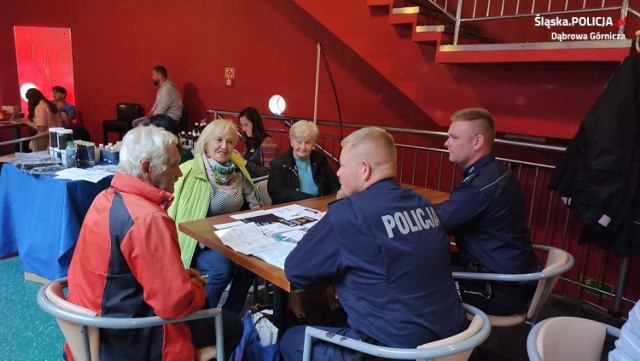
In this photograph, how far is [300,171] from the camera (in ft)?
10.2

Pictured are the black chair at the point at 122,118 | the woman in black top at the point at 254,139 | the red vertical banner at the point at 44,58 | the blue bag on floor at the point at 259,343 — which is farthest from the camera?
the red vertical banner at the point at 44,58

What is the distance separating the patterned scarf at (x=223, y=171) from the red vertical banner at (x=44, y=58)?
700 cm

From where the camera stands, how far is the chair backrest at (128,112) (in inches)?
300

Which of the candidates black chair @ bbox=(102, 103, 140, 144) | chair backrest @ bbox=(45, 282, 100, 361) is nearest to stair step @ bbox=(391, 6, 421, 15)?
chair backrest @ bbox=(45, 282, 100, 361)

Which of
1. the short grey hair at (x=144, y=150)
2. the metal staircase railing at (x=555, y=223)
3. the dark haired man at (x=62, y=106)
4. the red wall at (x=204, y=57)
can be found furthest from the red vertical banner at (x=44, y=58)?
the short grey hair at (x=144, y=150)

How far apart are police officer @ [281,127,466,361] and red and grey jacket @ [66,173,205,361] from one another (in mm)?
375

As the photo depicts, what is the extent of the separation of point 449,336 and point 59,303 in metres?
1.18

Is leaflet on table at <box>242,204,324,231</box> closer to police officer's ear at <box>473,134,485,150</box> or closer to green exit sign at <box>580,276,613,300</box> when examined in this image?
police officer's ear at <box>473,134,485,150</box>

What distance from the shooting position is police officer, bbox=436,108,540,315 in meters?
2.00

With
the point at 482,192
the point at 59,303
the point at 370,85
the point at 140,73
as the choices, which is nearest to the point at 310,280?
the point at 59,303

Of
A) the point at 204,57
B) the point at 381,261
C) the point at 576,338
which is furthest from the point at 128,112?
the point at 576,338

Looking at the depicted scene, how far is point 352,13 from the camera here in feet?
12.6

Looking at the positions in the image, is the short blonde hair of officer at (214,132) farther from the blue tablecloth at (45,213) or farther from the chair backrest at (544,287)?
the chair backrest at (544,287)

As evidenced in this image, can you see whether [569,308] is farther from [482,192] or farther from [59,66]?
[59,66]
